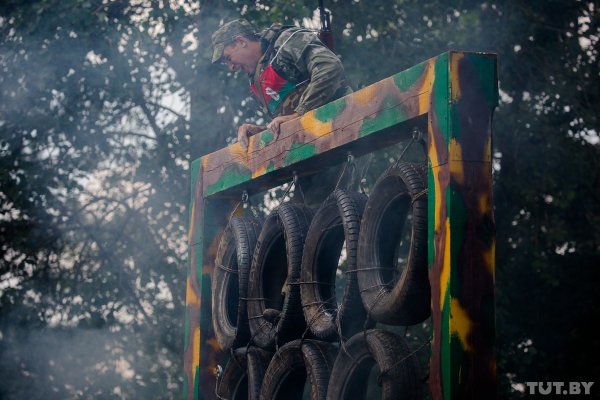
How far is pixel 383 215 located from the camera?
171 inches

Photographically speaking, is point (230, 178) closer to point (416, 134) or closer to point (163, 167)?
point (416, 134)

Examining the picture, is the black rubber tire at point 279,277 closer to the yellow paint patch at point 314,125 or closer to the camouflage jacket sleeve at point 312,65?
the yellow paint patch at point 314,125

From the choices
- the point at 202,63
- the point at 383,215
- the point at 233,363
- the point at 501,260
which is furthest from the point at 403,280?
the point at 501,260

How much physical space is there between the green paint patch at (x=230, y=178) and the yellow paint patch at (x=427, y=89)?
59.6 inches

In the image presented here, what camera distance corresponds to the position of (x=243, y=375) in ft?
17.8

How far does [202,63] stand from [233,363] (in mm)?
4875

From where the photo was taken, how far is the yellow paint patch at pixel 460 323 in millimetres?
3727

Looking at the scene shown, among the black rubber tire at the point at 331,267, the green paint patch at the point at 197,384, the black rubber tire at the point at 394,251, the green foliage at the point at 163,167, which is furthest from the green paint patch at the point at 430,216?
the green foliage at the point at 163,167

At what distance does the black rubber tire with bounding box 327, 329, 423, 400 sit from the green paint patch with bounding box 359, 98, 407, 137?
0.79 metres

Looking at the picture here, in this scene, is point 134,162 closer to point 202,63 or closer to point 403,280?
point 202,63

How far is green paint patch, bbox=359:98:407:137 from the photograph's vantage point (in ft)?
13.8

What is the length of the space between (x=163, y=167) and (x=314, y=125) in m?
5.74

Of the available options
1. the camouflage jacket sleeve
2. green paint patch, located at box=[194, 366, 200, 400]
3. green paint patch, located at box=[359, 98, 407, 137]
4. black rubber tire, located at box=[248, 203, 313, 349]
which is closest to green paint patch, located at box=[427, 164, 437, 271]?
green paint patch, located at box=[359, 98, 407, 137]

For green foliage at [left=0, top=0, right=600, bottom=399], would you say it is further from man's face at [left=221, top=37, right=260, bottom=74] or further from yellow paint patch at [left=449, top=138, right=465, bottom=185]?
yellow paint patch at [left=449, top=138, right=465, bottom=185]
